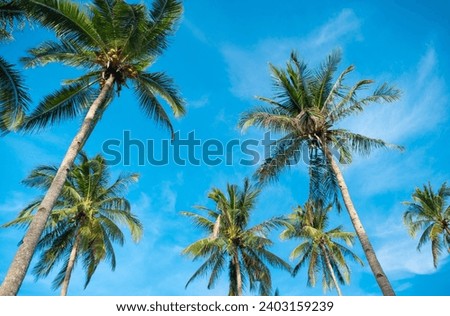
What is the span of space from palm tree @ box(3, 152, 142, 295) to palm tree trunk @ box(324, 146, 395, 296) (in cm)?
1118

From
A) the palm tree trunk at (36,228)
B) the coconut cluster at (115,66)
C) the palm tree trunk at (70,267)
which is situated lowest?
the palm tree trunk at (36,228)

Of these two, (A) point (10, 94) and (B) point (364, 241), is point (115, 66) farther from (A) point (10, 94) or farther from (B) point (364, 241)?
(B) point (364, 241)

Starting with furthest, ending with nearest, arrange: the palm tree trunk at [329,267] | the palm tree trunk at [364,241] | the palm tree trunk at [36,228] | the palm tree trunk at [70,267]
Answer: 1. the palm tree trunk at [329,267]
2. the palm tree trunk at [70,267]
3. the palm tree trunk at [364,241]
4. the palm tree trunk at [36,228]

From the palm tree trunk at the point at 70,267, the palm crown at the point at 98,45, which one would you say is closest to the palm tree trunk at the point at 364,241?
the palm crown at the point at 98,45

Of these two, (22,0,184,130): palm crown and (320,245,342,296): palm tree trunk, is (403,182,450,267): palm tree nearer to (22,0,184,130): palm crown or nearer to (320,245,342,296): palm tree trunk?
(320,245,342,296): palm tree trunk

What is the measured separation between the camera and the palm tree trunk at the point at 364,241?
9113mm

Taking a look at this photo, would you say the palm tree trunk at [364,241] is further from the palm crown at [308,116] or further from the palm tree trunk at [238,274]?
the palm tree trunk at [238,274]

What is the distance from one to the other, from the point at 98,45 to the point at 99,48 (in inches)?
4.7

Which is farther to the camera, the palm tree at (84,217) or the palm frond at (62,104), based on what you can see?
the palm tree at (84,217)

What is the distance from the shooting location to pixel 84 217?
18734 millimetres

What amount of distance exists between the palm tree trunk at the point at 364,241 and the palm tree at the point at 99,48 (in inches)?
269

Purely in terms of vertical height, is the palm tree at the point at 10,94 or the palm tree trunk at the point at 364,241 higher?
the palm tree at the point at 10,94
